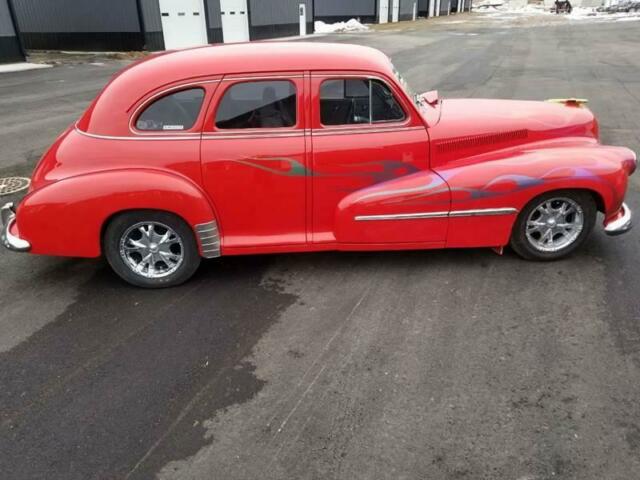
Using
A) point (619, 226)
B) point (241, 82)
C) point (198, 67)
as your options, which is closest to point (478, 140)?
point (619, 226)

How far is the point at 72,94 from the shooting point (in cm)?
1307

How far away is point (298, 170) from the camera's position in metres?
4.00

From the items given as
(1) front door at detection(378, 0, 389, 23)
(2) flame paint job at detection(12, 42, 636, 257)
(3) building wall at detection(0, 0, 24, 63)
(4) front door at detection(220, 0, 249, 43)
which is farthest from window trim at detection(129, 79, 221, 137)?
(1) front door at detection(378, 0, 389, 23)

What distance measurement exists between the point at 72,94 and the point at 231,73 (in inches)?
432

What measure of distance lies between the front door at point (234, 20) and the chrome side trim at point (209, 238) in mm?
23105

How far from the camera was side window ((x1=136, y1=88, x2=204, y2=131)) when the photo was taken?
392 cm

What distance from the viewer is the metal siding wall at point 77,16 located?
A: 21766 millimetres

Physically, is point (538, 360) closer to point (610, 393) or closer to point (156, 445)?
point (610, 393)

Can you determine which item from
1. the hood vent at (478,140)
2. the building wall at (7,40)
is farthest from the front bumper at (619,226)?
the building wall at (7,40)

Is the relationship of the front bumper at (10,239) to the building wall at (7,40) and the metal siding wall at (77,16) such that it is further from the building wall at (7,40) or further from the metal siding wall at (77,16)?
the metal siding wall at (77,16)

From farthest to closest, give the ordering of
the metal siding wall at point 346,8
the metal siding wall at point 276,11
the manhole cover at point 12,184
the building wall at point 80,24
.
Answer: the metal siding wall at point 346,8 → the metal siding wall at point 276,11 → the building wall at point 80,24 → the manhole cover at point 12,184

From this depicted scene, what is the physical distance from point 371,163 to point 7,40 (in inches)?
763

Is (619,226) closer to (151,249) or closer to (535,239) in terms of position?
(535,239)

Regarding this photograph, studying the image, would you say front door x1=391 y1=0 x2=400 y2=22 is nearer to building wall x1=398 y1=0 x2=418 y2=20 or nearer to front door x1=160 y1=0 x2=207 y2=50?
building wall x1=398 y1=0 x2=418 y2=20
